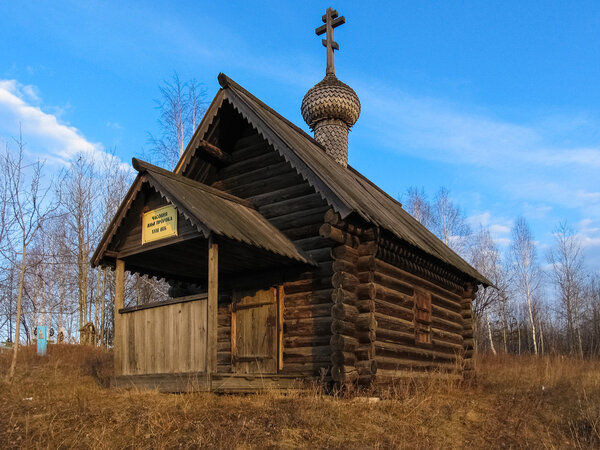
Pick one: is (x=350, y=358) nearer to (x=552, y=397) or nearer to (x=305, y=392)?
(x=305, y=392)

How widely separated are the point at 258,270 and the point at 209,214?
2854mm

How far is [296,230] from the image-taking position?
11.5m

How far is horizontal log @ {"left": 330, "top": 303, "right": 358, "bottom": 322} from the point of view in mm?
10047

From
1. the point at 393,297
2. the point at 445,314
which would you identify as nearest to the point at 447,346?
the point at 445,314

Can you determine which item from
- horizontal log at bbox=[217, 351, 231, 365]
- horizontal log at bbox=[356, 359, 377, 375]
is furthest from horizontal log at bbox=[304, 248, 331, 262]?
horizontal log at bbox=[217, 351, 231, 365]

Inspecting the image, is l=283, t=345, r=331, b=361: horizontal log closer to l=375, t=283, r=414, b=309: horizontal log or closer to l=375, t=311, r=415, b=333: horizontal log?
l=375, t=311, r=415, b=333: horizontal log

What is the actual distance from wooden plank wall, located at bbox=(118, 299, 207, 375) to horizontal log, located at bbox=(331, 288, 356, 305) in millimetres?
2501

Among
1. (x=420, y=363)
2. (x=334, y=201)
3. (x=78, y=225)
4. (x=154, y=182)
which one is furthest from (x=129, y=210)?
(x=78, y=225)

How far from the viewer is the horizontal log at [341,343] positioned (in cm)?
987

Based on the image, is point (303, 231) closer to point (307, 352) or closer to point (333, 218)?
point (333, 218)

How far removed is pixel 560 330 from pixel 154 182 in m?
48.8

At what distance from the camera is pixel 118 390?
9953 millimetres

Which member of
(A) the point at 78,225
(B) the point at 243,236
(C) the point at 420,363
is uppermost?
(A) the point at 78,225

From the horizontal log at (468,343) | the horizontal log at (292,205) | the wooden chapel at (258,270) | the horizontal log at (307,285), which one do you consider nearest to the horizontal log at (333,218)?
the wooden chapel at (258,270)
